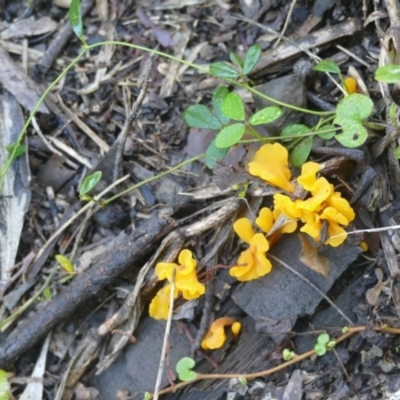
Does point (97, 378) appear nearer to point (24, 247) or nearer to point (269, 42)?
point (24, 247)

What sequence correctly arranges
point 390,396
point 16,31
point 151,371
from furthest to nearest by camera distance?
point 16,31
point 151,371
point 390,396

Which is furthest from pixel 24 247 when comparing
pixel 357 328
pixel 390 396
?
pixel 390 396

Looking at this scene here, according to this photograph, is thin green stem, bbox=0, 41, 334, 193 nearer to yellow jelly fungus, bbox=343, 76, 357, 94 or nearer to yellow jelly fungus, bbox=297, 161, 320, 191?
yellow jelly fungus, bbox=343, 76, 357, 94

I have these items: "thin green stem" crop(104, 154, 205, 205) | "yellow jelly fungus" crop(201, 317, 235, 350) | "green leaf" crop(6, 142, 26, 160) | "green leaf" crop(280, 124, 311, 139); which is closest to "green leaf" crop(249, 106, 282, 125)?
"green leaf" crop(280, 124, 311, 139)

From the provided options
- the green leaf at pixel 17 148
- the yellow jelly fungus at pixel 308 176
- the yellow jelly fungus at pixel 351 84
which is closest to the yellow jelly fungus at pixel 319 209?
the yellow jelly fungus at pixel 308 176

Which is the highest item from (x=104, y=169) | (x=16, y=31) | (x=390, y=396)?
(x=16, y=31)

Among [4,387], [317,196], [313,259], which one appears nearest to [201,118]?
[317,196]
